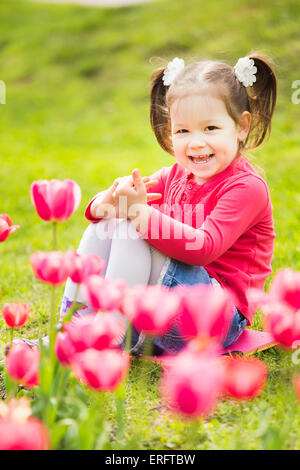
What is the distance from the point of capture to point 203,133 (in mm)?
2023

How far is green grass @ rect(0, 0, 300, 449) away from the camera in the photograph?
157 cm

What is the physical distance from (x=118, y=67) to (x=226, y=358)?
404 inches

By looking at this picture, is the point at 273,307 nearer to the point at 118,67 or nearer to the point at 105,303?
the point at 105,303

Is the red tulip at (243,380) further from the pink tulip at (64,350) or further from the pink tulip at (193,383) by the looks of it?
the pink tulip at (64,350)

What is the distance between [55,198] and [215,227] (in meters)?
0.72

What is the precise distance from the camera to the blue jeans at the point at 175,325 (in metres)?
1.89

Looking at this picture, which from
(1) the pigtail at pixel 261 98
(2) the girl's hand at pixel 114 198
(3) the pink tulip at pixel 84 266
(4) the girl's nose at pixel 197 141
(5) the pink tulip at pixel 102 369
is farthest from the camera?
(1) the pigtail at pixel 261 98

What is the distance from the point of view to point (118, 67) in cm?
1148

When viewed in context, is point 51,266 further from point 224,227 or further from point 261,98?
point 261,98

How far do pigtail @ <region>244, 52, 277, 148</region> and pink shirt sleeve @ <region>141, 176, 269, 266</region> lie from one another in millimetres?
324

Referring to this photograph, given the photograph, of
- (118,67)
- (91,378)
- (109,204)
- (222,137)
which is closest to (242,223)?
(222,137)

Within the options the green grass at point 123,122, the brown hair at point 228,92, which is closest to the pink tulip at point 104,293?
the green grass at point 123,122

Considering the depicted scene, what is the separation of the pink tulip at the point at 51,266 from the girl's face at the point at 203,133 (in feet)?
3.02

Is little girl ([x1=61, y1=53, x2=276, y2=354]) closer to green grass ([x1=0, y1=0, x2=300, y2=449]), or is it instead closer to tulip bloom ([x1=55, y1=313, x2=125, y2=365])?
green grass ([x1=0, y1=0, x2=300, y2=449])
